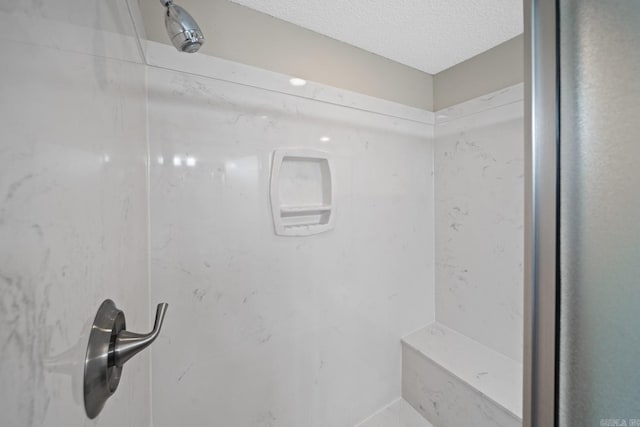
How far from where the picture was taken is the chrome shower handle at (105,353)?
14.1 inches

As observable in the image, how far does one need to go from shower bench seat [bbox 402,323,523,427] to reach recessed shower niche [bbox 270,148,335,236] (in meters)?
1.00

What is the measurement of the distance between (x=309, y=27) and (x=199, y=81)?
62cm

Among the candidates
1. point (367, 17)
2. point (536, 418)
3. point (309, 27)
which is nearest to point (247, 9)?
point (309, 27)

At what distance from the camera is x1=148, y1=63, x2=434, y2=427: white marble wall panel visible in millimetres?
887

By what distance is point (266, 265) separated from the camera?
1.06 metres

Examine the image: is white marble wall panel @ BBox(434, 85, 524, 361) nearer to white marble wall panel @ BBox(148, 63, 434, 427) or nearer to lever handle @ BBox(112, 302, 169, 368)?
white marble wall panel @ BBox(148, 63, 434, 427)

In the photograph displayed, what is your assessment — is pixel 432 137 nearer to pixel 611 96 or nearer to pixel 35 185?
pixel 611 96

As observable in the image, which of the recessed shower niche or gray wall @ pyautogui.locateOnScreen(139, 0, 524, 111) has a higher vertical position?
gray wall @ pyautogui.locateOnScreen(139, 0, 524, 111)

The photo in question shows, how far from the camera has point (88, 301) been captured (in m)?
0.37

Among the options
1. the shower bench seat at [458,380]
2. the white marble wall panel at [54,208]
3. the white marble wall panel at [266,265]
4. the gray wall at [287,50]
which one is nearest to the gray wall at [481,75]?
the gray wall at [287,50]

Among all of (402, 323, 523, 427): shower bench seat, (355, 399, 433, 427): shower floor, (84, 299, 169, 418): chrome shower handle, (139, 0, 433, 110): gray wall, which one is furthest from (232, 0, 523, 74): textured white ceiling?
(355, 399, 433, 427): shower floor

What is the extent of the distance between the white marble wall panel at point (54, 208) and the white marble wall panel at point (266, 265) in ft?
1.20

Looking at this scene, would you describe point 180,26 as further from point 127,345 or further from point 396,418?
point 396,418

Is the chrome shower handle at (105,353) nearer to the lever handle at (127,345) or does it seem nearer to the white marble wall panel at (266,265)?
the lever handle at (127,345)
